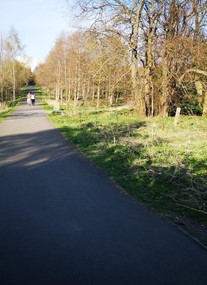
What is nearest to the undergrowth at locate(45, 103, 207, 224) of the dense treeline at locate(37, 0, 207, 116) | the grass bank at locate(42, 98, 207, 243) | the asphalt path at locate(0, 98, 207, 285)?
the grass bank at locate(42, 98, 207, 243)

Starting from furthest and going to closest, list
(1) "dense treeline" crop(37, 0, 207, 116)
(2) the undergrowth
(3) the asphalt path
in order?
(1) "dense treeline" crop(37, 0, 207, 116) → (2) the undergrowth → (3) the asphalt path

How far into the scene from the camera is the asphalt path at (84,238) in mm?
3750

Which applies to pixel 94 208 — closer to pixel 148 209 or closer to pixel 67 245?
pixel 148 209

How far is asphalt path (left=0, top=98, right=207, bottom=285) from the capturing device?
3.75m

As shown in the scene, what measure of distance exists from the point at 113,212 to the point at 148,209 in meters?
0.76

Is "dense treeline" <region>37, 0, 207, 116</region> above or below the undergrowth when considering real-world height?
above

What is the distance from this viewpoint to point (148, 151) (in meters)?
10.5

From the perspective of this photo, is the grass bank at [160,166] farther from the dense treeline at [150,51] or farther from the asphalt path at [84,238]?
the dense treeline at [150,51]

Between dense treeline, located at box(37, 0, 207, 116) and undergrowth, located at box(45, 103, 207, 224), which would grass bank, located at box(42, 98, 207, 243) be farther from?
dense treeline, located at box(37, 0, 207, 116)

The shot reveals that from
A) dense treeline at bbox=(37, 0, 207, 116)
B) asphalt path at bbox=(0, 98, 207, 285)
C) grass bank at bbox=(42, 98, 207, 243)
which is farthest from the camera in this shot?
dense treeline at bbox=(37, 0, 207, 116)

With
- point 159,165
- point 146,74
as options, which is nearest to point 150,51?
point 146,74

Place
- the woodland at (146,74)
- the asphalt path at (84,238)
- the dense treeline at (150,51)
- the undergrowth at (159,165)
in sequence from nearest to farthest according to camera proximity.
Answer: the asphalt path at (84,238) → the undergrowth at (159,165) → the woodland at (146,74) → the dense treeline at (150,51)

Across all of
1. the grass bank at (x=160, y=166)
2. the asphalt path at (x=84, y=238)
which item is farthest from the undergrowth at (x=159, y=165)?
the asphalt path at (x=84, y=238)

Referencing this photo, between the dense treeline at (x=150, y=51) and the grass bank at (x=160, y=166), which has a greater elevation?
the dense treeline at (x=150, y=51)
